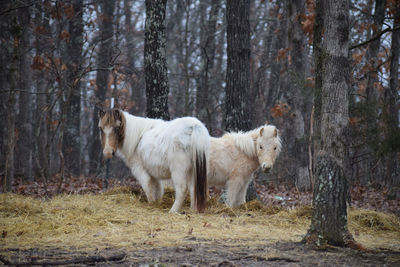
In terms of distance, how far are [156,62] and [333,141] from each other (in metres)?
5.57

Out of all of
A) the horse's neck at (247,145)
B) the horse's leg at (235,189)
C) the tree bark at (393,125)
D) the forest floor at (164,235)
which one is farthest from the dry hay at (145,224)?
the tree bark at (393,125)

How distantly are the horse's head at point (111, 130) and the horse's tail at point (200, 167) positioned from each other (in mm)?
1724

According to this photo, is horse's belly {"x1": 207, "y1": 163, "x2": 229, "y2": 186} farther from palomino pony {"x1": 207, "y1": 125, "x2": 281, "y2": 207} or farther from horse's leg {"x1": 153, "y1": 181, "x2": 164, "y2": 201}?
horse's leg {"x1": 153, "y1": 181, "x2": 164, "y2": 201}

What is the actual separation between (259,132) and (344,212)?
383 centimetres

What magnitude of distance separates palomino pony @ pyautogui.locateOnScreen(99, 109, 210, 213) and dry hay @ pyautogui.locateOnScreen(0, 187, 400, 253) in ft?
1.33

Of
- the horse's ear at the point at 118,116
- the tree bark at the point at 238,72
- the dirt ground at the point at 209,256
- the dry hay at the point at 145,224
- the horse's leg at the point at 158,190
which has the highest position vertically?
the tree bark at the point at 238,72

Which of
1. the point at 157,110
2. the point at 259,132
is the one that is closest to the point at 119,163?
the point at 157,110

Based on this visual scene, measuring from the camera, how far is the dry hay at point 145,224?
17.0 feet

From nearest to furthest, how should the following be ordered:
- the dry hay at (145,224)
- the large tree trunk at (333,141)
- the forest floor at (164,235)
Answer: the forest floor at (164,235)
the large tree trunk at (333,141)
the dry hay at (145,224)

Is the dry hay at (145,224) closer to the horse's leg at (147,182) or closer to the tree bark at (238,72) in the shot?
the horse's leg at (147,182)

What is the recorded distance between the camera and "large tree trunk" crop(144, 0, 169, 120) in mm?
9406

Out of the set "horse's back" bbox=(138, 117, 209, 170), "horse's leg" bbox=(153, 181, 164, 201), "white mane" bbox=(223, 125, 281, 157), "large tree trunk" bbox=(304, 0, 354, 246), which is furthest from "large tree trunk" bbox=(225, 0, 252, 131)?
"large tree trunk" bbox=(304, 0, 354, 246)

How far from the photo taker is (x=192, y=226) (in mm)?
6133

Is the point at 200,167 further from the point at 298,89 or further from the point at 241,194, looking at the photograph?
the point at 298,89
